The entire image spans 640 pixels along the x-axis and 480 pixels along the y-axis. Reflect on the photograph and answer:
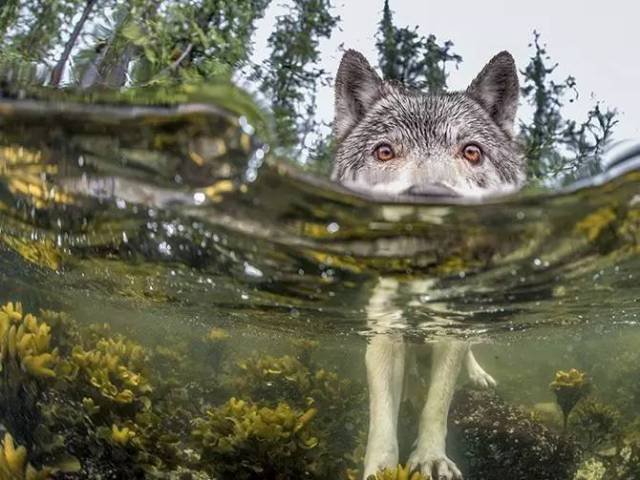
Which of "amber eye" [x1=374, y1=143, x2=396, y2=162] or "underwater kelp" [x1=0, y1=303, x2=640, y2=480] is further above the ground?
"amber eye" [x1=374, y1=143, x2=396, y2=162]

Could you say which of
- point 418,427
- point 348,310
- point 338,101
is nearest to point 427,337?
point 348,310

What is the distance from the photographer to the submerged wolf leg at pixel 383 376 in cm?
450

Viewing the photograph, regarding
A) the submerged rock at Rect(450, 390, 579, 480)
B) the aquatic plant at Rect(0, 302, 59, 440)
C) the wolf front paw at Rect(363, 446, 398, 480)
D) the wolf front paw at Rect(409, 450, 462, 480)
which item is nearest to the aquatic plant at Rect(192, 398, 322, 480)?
the wolf front paw at Rect(363, 446, 398, 480)

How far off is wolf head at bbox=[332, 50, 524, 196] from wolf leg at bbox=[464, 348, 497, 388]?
1.39 meters

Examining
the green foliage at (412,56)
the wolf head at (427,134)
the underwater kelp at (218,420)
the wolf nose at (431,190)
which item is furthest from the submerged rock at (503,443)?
the green foliage at (412,56)

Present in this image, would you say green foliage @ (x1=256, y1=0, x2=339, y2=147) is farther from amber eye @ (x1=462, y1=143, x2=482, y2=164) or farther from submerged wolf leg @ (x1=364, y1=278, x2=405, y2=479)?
submerged wolf leg @ (x1=364, y1=278, x2=405, y2=479)

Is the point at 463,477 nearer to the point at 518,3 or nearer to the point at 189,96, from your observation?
the point at 189,96

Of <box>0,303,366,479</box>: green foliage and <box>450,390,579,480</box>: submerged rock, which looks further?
<box>450,390,579,480</box>: submerged rock

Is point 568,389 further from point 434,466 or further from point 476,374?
point 434,466

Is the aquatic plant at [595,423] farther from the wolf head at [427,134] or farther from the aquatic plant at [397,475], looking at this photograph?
the wolf head at [427,134]

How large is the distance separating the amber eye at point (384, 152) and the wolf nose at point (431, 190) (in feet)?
1.54

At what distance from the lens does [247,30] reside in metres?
4.65

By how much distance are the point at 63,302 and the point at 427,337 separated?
2.79 m

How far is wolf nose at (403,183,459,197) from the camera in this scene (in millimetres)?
3717
